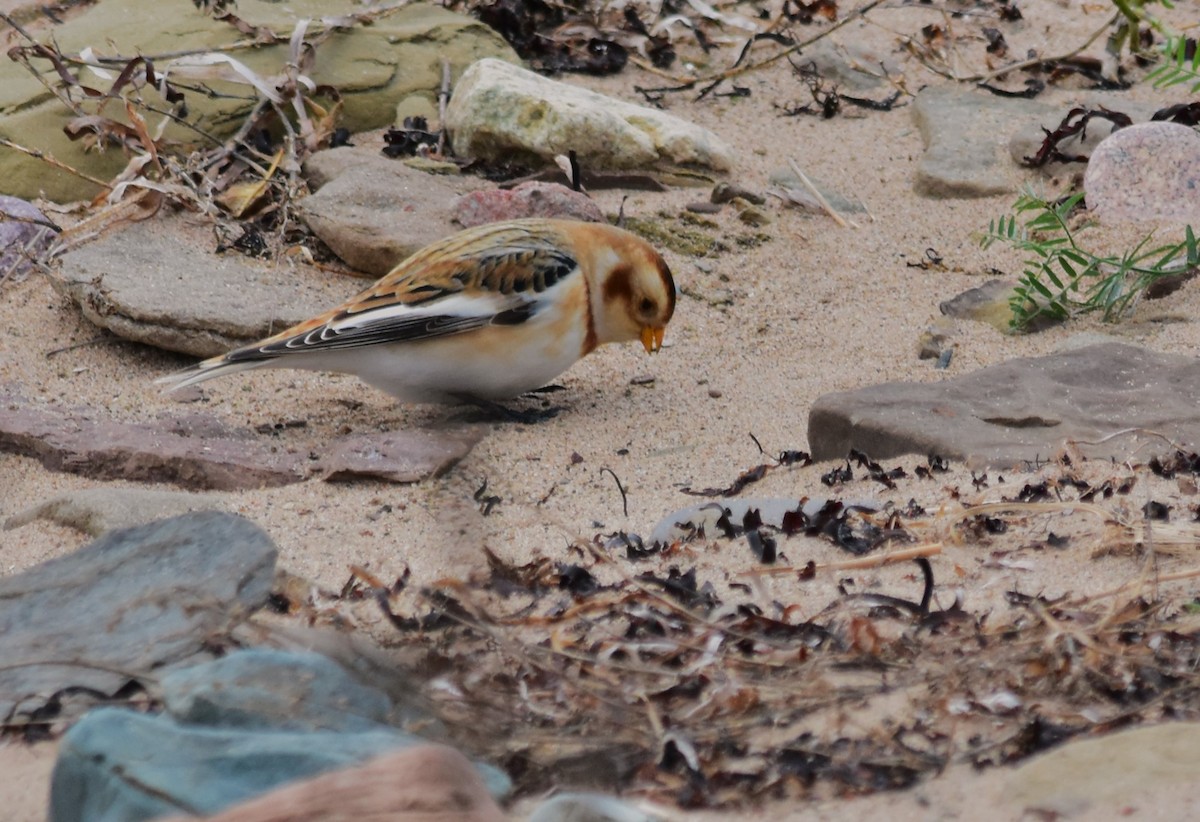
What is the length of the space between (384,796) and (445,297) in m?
2.99

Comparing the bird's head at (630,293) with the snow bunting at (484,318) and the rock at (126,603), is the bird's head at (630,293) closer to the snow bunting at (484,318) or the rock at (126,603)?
the snow bunting at (484,318)

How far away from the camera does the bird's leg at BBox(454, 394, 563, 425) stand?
4.86 meters

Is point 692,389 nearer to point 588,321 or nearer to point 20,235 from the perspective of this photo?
point 588,321

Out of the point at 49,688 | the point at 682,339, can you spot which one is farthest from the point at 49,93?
the point at 49,688

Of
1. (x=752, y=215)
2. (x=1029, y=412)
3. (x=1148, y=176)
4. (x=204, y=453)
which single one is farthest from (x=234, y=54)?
(x=1029, y=412)

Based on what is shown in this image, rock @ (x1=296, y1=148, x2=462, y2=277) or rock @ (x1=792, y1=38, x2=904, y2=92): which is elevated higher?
rock @ (x1=792, y1=38, x2=904, y2=92)

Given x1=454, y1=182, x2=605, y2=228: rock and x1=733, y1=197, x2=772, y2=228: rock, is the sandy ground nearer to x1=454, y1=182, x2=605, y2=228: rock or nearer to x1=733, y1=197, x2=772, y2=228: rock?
x1=733, y1=197, x2=772, y2=228: rock

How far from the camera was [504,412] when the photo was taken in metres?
4.88

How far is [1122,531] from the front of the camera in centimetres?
305

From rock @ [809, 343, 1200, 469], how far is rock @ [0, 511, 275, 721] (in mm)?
1782

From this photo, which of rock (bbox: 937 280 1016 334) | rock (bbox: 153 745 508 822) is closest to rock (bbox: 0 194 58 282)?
rock (bbox: 937 280 1016 334)

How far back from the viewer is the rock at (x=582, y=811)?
6.57 feet

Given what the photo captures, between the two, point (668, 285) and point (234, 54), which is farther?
point (234, 54)

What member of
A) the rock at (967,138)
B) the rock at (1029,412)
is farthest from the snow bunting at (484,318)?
the rock at (967,138)
